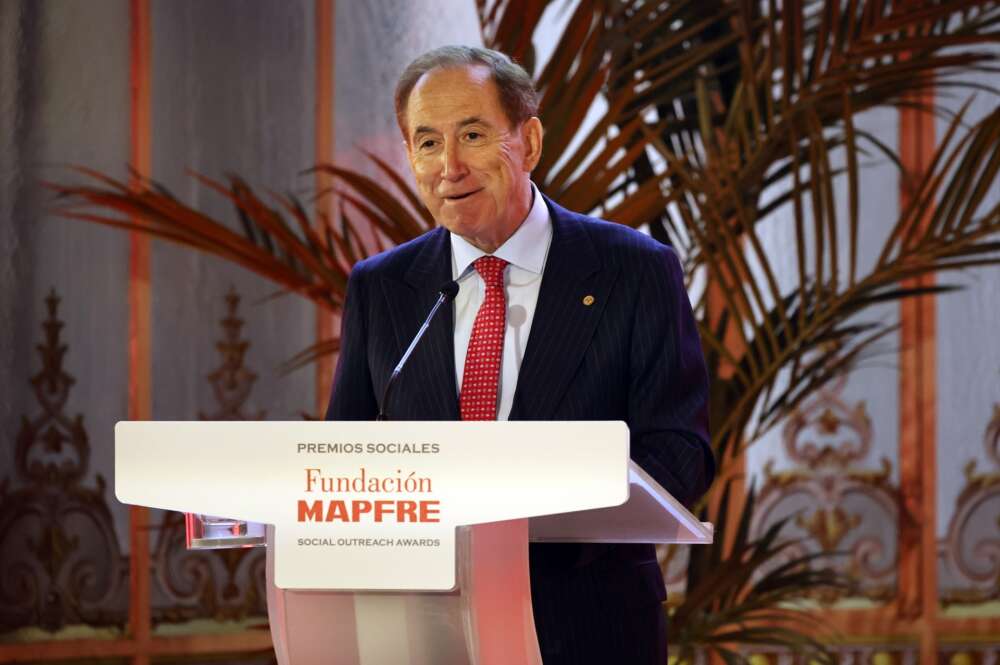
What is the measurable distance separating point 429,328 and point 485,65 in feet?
1.34

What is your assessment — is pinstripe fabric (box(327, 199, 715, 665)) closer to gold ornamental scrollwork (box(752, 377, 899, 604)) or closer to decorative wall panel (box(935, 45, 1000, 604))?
gold ornamental scrollwork (box(752, 377, 899, 604))

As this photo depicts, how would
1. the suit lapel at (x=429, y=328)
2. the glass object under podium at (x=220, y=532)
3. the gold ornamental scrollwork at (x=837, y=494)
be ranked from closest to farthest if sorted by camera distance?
the glass object under podium at (x=220, y=532) → the suit lapel at (x=429, y=328) → the gold ornamental scrollwork at (x=837, y=494)

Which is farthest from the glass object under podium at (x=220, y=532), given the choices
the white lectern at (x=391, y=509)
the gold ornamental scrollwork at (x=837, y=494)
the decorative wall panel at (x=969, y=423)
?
the decorative wall panel at (x=969, y=423)

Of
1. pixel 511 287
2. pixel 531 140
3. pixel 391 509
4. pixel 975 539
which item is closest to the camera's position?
pixel 391 509

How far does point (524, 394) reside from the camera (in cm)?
188

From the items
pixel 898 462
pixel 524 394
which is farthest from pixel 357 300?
pixel 898 462

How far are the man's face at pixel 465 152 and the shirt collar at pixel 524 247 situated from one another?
0.03m

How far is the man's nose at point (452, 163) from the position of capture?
6.51 feet

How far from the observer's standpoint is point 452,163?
199 cm

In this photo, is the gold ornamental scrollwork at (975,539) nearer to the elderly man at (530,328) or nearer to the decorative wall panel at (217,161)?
the decorative wall panel at (217,161)

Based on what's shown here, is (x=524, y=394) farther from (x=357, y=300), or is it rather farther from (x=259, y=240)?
(x=259, y=240)

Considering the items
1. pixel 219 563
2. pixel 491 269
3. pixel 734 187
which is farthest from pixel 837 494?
pixel 491 269

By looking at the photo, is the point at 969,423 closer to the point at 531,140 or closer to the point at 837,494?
the point at 837,494

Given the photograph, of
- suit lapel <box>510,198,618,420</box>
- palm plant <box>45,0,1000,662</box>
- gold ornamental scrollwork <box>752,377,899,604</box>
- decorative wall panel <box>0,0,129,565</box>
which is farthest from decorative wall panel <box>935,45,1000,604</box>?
suit lapel <box>510,198,618,420</box>
